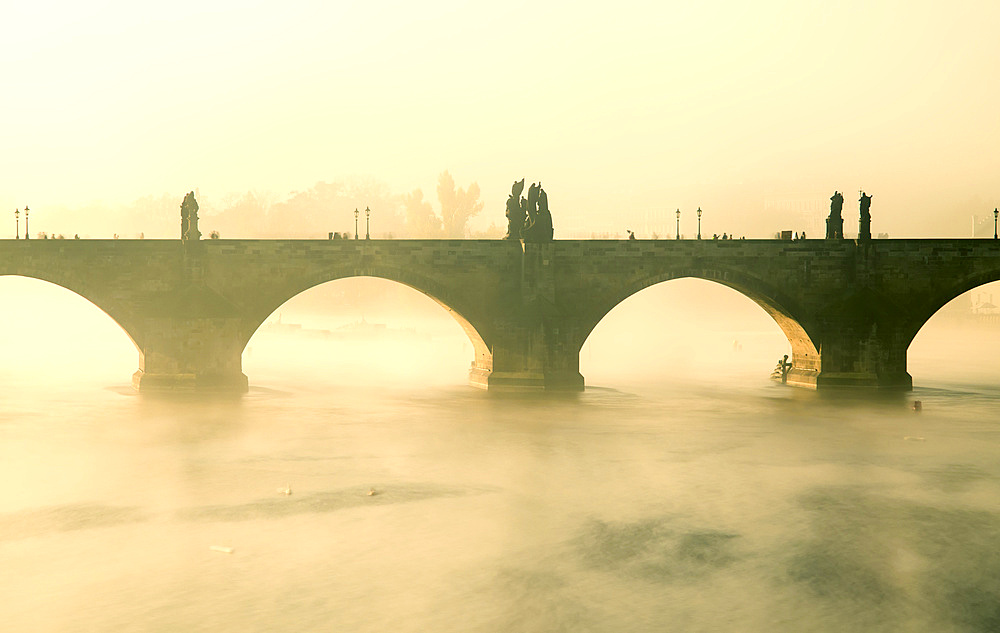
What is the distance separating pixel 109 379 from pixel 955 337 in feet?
326

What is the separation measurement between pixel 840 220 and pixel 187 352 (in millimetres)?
29242

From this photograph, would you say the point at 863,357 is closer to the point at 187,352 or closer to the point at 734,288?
the point at 734,288

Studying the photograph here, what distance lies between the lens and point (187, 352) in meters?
40.3

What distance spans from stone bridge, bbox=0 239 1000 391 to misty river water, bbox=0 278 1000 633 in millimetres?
1976

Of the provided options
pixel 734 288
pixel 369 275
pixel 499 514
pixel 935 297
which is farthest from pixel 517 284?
pixel 499 514

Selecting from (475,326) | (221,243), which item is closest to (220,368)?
(221,243)

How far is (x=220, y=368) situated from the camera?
40.6 meters

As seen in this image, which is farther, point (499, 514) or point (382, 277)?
point (382, 277)

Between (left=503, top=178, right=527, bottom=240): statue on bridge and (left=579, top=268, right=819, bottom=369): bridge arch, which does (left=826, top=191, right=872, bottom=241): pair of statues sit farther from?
(left=503, top=178, right=527, bottom=240): statue on bridge

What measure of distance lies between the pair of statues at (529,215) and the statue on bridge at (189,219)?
42.4 feet

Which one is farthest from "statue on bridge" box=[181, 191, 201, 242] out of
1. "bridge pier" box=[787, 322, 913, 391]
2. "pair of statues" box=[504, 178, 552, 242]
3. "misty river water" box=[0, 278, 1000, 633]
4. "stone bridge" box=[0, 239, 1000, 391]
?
"bridge pier" box=[787, 322, 913, 391]

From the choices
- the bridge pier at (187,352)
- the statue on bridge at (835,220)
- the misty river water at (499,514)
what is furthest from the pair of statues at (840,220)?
the bridge pier at (187,352)

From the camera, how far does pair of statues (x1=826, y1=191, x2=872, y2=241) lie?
42906mm

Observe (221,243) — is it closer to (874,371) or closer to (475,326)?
(475,326)
